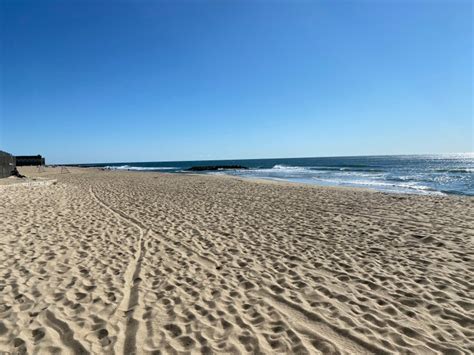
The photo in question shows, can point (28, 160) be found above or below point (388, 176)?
above

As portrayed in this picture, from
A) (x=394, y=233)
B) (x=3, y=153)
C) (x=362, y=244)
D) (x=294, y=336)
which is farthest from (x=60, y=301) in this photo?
(x=3, y=153)

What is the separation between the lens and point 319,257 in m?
6.11

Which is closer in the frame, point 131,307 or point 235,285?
point 131,307

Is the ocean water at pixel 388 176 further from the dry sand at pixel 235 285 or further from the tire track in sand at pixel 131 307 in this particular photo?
the tire track in sand at pixel 131 307

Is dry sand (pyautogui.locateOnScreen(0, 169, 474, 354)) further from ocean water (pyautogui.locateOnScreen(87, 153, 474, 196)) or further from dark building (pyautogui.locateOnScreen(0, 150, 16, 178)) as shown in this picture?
dark building (pyautogui.locateOnScreen(0, 150, 16, 178))

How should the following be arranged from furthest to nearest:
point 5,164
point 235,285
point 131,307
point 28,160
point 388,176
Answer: point 28,160, point 388,176, point 5,164, point 235,285, point 131,307

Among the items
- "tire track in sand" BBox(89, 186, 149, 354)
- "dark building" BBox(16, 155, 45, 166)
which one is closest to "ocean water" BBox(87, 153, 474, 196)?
"tire track in sand" BBox(89, 186, 149, 354)

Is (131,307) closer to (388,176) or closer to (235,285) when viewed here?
(235,285)

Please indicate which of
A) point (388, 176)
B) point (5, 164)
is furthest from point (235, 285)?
point (388, 176)

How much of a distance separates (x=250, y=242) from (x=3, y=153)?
24485 mm

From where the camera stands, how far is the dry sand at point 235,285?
344 centimetres

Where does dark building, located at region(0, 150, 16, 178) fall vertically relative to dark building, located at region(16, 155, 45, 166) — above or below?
below

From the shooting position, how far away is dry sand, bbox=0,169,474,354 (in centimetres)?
344

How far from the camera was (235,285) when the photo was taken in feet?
15.8
